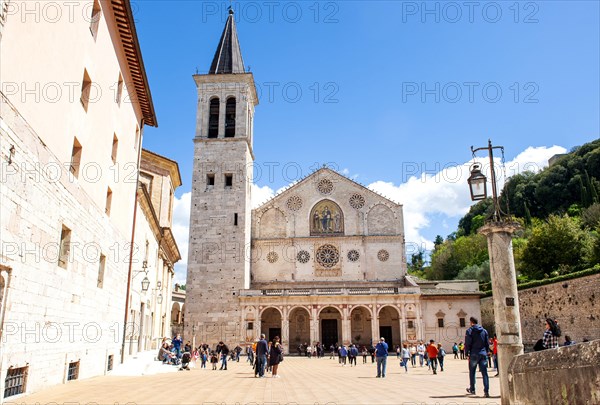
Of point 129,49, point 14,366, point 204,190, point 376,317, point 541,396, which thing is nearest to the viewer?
point 541,396

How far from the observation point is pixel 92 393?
9281mm

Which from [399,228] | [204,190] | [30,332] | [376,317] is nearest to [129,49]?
[30,332]

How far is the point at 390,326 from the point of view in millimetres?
40938

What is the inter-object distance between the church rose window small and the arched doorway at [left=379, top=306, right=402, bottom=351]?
15.0ft

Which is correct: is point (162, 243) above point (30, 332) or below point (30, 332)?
above

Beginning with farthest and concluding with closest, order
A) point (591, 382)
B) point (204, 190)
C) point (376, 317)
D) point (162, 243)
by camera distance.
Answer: point (204, 190), point (376, 317), point (162, 243), point (591, 382)

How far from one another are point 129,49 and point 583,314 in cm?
3111

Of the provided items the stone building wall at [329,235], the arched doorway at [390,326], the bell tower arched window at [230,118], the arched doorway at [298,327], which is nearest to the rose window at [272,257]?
the stone building wall at [329,235]

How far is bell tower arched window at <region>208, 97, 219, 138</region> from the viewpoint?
146 feet

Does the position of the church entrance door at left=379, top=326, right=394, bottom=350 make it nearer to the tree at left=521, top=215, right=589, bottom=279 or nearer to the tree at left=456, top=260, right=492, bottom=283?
the tree at left=521, top=215, right=589, bottom=279

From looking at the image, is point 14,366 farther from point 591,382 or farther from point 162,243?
point 162,243

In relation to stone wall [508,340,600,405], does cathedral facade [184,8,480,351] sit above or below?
above

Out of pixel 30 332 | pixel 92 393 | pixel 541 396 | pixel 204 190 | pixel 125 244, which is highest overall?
pixel 204 190

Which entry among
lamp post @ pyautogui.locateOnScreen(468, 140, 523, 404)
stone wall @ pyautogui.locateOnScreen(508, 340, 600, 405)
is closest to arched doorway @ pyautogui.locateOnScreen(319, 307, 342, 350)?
lamp post @ pyautogui.locateOnScreen(468, 140, 523, 404)
